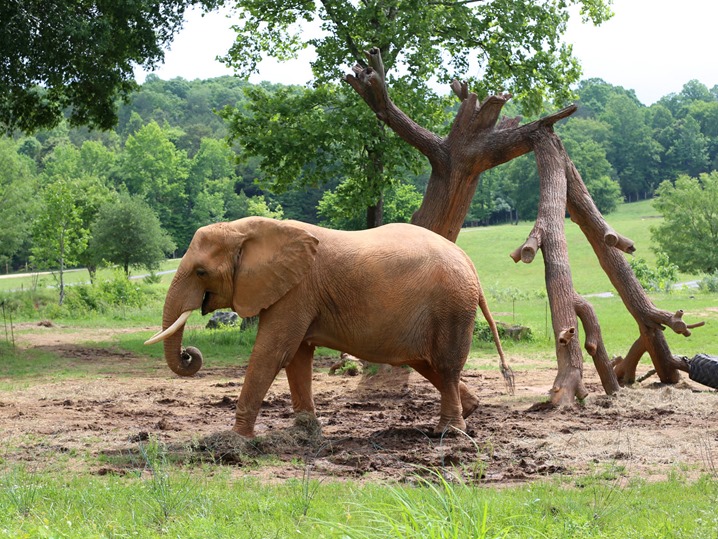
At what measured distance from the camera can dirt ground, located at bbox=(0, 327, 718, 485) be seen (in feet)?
26.5

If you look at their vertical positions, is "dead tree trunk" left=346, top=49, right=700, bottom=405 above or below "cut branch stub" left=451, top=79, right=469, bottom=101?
below

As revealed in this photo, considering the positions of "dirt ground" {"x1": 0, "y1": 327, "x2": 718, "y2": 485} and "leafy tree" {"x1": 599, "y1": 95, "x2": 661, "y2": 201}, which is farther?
"leafy tree" {"x1": 599, "y1": 95, "x2": 661, "y2": 201}

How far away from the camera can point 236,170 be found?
104 m

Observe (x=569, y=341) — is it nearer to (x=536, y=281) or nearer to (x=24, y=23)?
(x=24, y=23)

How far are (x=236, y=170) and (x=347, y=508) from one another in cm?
9989

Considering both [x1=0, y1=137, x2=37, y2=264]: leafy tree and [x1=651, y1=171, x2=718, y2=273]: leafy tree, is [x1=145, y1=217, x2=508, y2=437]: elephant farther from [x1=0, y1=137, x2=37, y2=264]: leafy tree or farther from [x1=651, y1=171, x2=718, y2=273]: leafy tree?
[x1=651, y1=171, x2=718, y2=273]: leafy tree

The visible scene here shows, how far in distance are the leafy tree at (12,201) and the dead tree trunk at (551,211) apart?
38023mm

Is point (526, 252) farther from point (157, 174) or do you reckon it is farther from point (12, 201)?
point (157, 174)

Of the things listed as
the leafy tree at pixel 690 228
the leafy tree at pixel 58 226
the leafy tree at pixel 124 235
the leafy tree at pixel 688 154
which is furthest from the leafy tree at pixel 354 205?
the leafy tree at pixel 688 154

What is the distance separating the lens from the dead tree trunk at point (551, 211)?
38.5 feet

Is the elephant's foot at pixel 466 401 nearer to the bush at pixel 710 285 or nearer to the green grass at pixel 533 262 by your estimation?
the bush at pixel 710 285

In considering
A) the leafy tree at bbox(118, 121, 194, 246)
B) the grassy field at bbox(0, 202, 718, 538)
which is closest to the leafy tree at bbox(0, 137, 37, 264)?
the leafy tree at bbox(118, 121, 194, 246)

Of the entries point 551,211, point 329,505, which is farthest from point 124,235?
point 329,505

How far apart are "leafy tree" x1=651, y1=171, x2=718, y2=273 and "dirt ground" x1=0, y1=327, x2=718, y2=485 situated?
41894 mm
